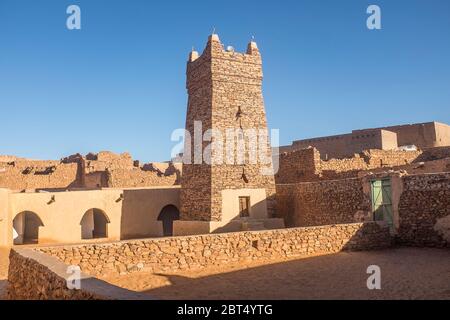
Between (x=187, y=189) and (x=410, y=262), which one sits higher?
(x=187, y=189)

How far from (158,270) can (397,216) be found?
9362 millimetres

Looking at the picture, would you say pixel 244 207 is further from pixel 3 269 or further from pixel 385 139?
pixel 385 139

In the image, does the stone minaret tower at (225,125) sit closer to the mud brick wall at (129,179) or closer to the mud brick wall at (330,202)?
the mud brick wall at (330,202)

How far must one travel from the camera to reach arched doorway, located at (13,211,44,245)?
22.7 metres

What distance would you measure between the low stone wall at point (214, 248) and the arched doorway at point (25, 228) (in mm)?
13757

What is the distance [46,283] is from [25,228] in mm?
19368

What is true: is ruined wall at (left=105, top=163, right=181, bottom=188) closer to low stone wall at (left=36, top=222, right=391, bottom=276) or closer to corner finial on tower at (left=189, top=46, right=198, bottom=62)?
A: corner finial on tower at (left=189, top=46, right=198, bottom=62)

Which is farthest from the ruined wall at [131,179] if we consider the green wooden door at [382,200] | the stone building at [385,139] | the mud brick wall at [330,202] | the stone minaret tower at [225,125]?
the green wooden door at [382,200]

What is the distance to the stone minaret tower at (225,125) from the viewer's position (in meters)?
18.7

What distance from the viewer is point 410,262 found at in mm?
12547

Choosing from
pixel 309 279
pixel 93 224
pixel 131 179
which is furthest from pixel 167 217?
pixel 309 279

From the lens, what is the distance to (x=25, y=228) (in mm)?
24594

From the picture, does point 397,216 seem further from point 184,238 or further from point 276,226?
point 184,238
